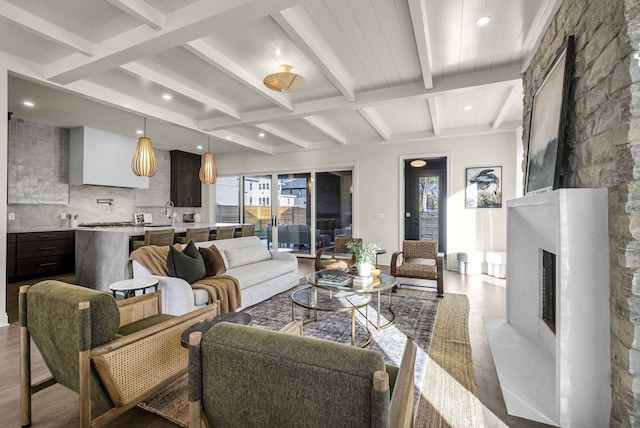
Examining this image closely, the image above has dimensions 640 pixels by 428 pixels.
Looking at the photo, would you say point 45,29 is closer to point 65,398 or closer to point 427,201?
point 65,398

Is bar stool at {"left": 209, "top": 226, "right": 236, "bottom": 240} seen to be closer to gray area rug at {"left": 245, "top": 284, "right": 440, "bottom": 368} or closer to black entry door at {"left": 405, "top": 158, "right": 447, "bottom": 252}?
gray area rug at {"left": 245, "top": 284, "right": 440, "bottom": 368}

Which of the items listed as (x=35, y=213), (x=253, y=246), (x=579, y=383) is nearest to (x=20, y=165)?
(x=35, y=213)

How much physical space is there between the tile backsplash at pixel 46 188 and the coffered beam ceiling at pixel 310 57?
2799 millimetres

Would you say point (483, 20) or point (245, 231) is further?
point (245, 231)

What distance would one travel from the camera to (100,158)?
240 inches

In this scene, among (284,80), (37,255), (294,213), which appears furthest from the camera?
(294,213)

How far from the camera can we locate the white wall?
227 inches

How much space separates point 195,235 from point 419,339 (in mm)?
3595

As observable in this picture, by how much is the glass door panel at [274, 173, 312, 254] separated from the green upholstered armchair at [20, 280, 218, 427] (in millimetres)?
5917

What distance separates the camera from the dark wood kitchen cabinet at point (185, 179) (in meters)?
7.96

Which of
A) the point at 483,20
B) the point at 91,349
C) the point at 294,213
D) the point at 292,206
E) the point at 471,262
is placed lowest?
the point at 471,262

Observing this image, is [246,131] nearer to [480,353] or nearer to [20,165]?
[20,165]

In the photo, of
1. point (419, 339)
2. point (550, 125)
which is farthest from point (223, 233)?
point (550, 125)

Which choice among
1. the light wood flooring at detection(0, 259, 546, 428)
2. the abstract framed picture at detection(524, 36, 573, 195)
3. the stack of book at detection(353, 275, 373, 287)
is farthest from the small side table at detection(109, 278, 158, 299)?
the abstract framed picture at detection(524, 36, 573, 195)
